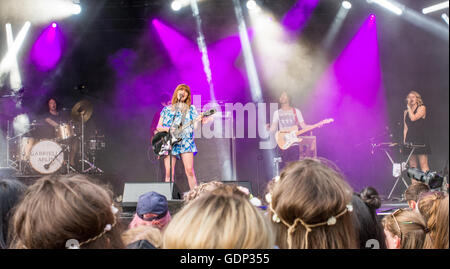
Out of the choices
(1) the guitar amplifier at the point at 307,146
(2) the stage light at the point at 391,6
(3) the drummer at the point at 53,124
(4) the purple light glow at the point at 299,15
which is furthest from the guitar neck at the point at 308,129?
(3) the drummer at the point at 53,124

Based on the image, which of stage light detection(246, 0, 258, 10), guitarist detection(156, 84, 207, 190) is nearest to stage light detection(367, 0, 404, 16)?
stage light detection(246, 0, 258, 10)

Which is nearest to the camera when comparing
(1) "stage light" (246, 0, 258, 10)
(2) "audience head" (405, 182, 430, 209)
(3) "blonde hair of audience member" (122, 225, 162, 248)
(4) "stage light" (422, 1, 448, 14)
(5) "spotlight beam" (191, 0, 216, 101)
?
(3) "blonde hair of audience member" (122, 225, 162, 248)

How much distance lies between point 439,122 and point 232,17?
14.2 ft

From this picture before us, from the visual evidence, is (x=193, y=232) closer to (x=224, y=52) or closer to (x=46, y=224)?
(x=46, y=224)

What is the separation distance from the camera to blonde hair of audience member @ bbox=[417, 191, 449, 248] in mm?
2088

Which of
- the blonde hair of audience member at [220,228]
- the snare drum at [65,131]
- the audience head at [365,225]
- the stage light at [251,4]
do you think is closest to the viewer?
the blonde hair of audience member at [220,228]

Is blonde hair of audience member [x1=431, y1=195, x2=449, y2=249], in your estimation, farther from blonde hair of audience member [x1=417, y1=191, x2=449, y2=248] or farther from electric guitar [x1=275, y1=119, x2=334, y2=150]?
electric guitar [x1=275, y1=119, x2=334, y2=150]

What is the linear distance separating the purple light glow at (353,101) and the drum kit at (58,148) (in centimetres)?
445

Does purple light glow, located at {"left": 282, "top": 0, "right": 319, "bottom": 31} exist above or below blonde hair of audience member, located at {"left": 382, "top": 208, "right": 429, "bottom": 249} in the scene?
above

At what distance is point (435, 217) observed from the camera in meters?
2.30

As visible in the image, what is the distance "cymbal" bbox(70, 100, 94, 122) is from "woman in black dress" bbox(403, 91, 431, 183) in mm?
5871

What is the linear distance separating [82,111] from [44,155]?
113cm

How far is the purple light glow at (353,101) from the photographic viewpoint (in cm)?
873

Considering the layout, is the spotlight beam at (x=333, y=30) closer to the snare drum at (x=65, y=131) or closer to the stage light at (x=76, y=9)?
the stage light at (x=76, y=9)
